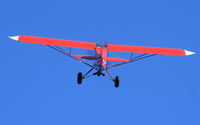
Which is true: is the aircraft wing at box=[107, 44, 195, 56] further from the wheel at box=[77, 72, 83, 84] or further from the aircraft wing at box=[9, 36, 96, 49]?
the wheel at box=[77, 72, 83, 84]

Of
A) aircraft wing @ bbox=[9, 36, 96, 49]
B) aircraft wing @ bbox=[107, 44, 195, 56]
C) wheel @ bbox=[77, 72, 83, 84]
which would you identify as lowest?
wheel @ bbox=[77, 72, 83, 84]

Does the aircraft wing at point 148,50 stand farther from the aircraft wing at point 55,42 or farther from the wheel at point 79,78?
the wheel at point 79,78

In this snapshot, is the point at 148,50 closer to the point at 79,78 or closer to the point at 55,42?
the point at 79,78

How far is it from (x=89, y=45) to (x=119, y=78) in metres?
3.35

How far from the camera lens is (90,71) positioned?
34.3 metres

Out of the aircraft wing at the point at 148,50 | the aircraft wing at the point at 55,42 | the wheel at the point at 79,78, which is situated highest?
the aircraft wing at the point at 55,42

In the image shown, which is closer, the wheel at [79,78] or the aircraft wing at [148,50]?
the wheel at [79,78]

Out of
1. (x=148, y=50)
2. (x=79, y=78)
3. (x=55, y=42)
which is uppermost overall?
(x=55, y=42)

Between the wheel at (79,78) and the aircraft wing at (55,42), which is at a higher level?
the aircraft wing at (55,42)

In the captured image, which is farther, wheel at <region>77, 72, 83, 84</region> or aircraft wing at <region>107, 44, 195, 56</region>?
aircraft wing at <region>107, 44, 195, 56</region>

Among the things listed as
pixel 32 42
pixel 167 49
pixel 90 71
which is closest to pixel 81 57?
pixel 90 71

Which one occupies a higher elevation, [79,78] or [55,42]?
[55,42]

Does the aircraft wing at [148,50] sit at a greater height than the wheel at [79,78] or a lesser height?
greater

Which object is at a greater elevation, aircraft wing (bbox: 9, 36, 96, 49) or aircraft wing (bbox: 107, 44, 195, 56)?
aircraft wing (bbox: 9, 36, 96, 49)
